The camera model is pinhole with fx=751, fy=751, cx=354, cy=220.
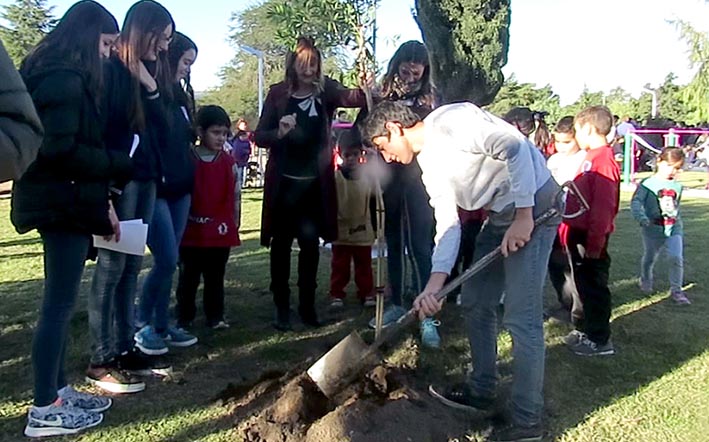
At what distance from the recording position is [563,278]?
5.45 metres

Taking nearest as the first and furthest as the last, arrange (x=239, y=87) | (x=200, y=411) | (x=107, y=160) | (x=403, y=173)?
(x=107, y=160) < (x=200, y=411) < (x=403, y=173) < (x=239, y=87)

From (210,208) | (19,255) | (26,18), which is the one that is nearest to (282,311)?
(210,208)

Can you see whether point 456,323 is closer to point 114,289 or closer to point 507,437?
point 507,437

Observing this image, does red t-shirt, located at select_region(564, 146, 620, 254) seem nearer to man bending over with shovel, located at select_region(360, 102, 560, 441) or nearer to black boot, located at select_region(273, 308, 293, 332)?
man bending over with shovel, located at select_region(360, 102, 560, 441)

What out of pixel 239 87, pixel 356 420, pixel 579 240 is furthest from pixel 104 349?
pixel 239 87

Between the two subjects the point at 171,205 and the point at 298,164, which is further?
the point at 298,164

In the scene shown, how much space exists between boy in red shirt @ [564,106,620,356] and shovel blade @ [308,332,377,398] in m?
1.69

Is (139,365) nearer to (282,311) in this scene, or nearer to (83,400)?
(83,400)

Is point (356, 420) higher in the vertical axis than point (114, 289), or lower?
lower

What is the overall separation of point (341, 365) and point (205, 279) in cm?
175

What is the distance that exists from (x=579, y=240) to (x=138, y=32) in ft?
9.59

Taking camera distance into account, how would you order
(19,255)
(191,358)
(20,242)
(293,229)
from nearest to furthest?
(191,358)
(293,229)
(19,255)
(20,242)

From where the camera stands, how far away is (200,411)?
3582 mm

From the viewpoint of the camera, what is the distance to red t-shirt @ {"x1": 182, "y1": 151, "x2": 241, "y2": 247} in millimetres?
4785
